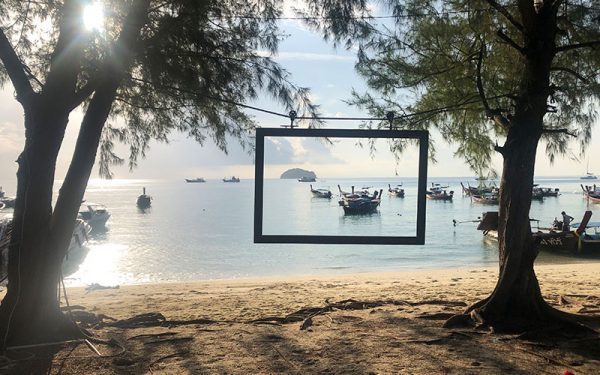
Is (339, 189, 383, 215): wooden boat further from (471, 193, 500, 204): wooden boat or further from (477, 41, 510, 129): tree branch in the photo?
(471, 193, 500, 204): wooden boat

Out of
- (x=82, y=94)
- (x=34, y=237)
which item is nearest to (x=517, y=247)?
(x=82, y=94)

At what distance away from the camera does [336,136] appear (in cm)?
563

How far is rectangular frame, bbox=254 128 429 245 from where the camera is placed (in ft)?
18.5

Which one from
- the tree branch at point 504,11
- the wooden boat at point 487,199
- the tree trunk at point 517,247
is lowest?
the wooden boat at point 487,199

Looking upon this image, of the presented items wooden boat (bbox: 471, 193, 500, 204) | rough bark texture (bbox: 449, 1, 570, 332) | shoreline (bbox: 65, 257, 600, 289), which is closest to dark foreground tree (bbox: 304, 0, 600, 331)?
rough bark texture (bbox: 449, 1, 570, 332)

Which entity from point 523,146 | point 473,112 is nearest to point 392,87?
point 473,112

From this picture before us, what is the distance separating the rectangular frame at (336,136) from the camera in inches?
222

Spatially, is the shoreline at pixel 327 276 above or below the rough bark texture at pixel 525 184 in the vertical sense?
below

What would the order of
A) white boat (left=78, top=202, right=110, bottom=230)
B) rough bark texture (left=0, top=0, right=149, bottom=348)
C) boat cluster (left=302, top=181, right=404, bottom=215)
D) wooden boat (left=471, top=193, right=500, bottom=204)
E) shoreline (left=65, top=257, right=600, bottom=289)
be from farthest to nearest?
wooden boat (left=471, top=193, right=500, bottom=204) → white boat (left=78, top=202, right=110, bottom=230) → shoreline (left=65, top=257, right=600, bottom=289) → boat cluster (left=302, top=181, right=404, bottom=215) → rough bark texture (left=0, top=0, right=149, bottom=348)

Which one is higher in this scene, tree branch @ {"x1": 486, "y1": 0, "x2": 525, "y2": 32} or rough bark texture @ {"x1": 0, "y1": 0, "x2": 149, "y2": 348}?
tree branch @ {"x1": 486, "y1": 0, "x2": 525, "y2": 32}

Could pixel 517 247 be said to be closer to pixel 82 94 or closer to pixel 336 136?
pixel 336 136

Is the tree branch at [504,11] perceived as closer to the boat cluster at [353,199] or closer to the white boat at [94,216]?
the boat cluster at [353,199]

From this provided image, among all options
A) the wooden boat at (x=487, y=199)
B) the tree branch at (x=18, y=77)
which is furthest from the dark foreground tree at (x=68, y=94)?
the wooden boat at (x=487, y=199)

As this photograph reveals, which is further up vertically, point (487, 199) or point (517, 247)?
point (517, 247)
